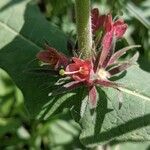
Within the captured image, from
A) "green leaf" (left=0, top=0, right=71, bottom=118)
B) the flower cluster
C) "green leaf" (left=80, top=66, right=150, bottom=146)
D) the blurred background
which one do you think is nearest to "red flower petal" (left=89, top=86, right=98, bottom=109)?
the flower cluster

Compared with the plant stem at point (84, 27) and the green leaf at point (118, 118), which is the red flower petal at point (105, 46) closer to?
Result: the plant stem at point (84, 27)

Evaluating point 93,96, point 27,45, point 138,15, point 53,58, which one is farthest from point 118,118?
point 138,15

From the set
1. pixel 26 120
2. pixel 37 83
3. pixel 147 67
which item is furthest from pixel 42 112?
pixel 26 120

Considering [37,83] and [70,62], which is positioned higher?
[70,62]

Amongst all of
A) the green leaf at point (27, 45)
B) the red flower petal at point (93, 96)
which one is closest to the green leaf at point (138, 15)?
the green leaf at point (27, 45)

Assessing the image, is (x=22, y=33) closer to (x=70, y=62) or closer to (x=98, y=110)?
(x=70, y=62)
